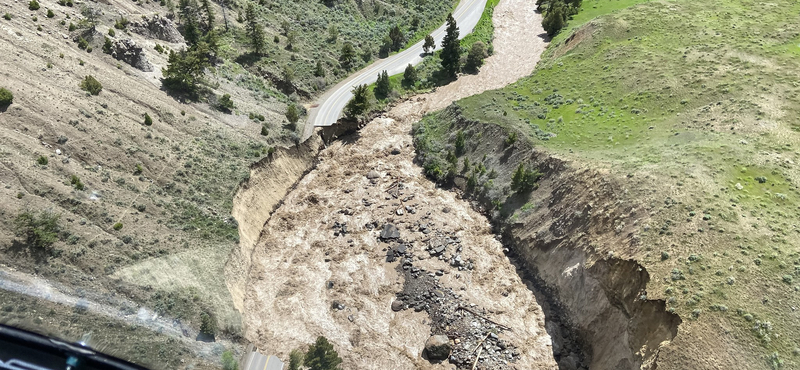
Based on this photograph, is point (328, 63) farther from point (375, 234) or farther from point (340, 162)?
point (375, 234)

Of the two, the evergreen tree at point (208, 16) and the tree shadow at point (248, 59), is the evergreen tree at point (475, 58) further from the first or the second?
the evergreen tree at point (208, 16)

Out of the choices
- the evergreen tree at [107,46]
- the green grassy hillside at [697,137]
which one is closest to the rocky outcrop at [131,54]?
the evergreen tree at [107,46]

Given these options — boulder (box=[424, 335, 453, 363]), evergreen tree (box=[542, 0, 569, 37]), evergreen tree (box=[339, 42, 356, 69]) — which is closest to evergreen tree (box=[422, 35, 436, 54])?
evergreen tree (box=[339, 42, 356, 69])

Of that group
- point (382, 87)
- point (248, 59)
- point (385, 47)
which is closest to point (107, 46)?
point (248, 59)

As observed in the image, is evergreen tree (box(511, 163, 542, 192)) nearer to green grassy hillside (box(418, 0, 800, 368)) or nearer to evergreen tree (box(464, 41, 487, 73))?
green grassy hillside (box(418, 0, 800, 368))

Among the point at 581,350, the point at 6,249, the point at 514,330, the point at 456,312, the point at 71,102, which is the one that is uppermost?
the point at 71,102

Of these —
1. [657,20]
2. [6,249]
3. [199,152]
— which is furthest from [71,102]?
[657,20]

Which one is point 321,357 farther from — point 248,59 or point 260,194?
point 248,59
